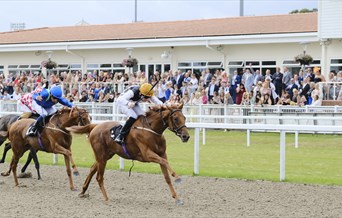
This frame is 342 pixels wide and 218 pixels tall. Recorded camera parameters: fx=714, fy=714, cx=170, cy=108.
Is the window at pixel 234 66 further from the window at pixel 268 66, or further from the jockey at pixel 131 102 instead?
the jockey at pixel 131 102

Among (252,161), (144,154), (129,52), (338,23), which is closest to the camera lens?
(144,154)

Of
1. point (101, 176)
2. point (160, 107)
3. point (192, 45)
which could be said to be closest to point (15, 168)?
point (101, 176)

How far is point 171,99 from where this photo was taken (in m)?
20.2

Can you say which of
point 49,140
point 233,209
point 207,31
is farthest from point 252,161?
point 207,31

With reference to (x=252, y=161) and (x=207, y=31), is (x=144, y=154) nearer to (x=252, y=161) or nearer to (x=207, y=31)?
(x=252, y=161)

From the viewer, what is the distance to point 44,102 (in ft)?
37.6

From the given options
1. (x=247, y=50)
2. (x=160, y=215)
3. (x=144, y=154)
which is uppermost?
(x=247, y=50)

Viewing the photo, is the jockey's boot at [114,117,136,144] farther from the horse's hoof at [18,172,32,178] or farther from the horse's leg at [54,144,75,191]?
the horse's hoof at [18,172,32,178]

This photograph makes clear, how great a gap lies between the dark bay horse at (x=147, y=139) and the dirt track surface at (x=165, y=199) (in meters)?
0.39

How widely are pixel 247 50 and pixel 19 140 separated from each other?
1550 centimetres

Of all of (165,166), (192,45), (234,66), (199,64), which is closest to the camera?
(165,166)

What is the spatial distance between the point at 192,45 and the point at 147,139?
58.4 ft

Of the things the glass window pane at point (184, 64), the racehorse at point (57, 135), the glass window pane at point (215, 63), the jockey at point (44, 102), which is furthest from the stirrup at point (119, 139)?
the glass window pane at point (184, 64)

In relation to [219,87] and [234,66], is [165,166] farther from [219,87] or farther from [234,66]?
[234,66]
